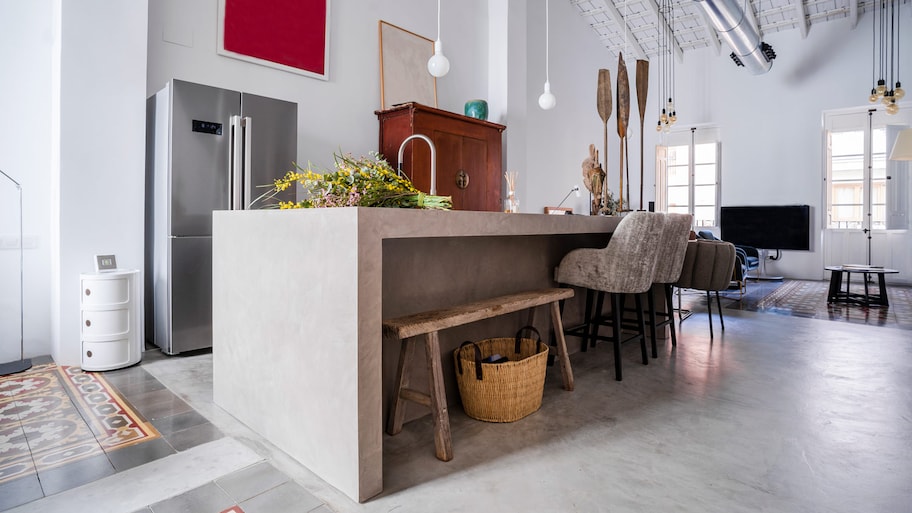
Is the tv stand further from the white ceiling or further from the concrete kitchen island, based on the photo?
the concrete kitchen island

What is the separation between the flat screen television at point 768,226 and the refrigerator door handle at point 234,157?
8471 millimetres

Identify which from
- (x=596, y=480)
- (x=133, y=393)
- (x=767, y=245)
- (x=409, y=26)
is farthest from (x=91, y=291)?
(x=767, y=245)

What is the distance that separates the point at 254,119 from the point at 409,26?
245 centimetres

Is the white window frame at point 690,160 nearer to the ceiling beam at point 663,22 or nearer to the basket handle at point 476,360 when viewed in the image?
the ceiling beam at point 663,22

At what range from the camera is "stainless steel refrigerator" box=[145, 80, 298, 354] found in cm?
327

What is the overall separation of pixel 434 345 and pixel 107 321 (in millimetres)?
2364

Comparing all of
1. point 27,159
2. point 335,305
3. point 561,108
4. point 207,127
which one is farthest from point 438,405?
point 561,108

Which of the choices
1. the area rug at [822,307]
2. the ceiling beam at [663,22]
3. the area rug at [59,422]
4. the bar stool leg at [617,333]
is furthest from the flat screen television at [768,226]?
the area rug at [59,422]

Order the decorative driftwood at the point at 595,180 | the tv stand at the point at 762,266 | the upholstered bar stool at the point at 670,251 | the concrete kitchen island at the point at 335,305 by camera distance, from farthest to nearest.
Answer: the tv stand at the point at 762,266, the decorative driftwood at the point at 595,180, the upholstered bar stool at the point at 670,251, the concrete kitchen island at the point at 335,305

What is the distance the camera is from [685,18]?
338 inches

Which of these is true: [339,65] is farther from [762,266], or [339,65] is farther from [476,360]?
[762,266]

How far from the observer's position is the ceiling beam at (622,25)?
8336 millimetres

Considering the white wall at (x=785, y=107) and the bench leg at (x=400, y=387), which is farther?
the white wall at (x=785, y=107)

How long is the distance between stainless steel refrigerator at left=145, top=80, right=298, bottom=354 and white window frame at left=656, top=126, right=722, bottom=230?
27.8 ft
